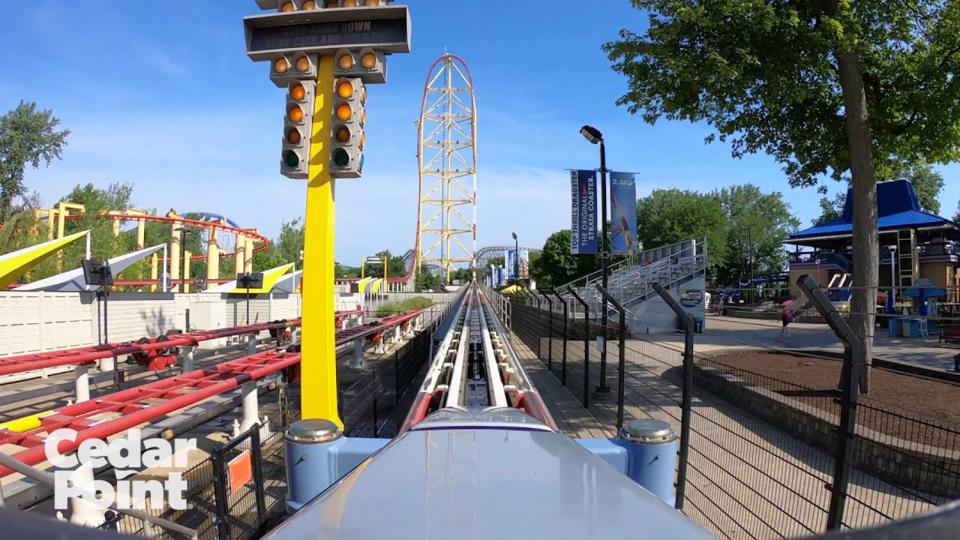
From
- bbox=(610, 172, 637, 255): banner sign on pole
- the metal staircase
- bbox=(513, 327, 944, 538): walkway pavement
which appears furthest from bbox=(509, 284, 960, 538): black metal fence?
the metal staircase

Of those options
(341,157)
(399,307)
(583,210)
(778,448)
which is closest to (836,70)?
(583,210)

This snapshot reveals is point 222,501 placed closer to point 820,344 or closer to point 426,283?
point 820,344

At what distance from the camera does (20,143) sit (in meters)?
39.7

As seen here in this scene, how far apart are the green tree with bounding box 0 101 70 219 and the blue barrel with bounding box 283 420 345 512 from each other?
49.0 meters

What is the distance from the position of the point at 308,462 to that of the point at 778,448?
18.7 feet

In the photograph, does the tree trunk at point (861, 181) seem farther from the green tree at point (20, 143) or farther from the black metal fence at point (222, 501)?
the green tree at point (20, 143)

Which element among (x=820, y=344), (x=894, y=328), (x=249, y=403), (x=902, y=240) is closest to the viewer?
(x=249, y=403)

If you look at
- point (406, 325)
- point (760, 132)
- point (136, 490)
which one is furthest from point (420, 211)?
point (136, 490)

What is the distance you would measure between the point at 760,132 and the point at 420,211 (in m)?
77.9

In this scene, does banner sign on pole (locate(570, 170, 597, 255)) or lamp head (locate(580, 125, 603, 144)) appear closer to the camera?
lamp head (locate(580, 125, 603, 144))

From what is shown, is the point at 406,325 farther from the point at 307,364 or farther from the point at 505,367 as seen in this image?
the point at 307,364

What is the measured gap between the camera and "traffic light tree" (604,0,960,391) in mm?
8398

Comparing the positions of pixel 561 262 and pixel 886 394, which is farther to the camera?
pixel 561 262

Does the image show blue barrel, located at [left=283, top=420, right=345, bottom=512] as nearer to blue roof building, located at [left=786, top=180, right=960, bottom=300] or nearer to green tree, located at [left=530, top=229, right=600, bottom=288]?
blue roof building, located at [left=786, top=180, right=960, bottom=300]
